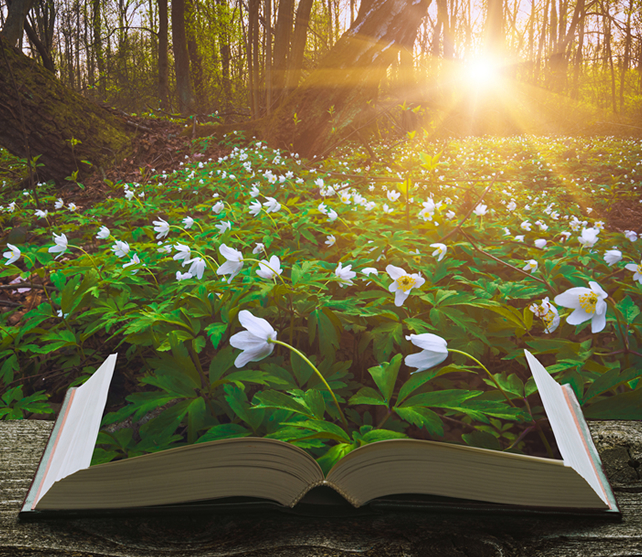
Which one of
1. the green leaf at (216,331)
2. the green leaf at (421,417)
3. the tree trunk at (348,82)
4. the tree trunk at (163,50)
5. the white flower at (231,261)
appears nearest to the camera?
the green leaf at (421,417)

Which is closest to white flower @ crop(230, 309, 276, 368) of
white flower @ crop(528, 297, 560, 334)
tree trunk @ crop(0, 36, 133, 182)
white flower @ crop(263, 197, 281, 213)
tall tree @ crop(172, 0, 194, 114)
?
white flower @ crop(528, 297, 560, 334)

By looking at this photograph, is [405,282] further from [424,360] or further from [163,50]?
[163,50]

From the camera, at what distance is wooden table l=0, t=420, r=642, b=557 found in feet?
1.61

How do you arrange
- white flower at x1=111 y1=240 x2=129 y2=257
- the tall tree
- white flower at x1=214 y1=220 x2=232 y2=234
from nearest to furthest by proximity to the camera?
1. white flower at x1=111 y1=240 x2=129 y2=257
2. white flower at x1=214 y1=220 x2=232 y2=234
3. the tall tree

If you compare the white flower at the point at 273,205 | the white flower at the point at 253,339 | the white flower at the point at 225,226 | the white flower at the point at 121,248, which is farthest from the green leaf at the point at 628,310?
the white flower at the point at 121,248

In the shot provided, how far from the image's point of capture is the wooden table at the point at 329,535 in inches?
19.3

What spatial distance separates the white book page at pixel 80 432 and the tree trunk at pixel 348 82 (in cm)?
602

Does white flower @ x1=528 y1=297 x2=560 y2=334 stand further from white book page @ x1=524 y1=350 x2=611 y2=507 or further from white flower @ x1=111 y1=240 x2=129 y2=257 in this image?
white flower @ x1=111 y1=240 x2=129 y2=257

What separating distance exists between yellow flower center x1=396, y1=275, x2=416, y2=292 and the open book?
0.64m

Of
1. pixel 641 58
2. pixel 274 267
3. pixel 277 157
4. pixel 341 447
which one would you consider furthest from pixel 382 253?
pixel 641 58

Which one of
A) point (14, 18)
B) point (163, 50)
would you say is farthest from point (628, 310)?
point (163, 50)

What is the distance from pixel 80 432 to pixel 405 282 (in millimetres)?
958

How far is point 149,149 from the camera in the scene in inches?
287

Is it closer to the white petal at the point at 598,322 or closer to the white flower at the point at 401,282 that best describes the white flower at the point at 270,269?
the white flower at the point at 401,282
